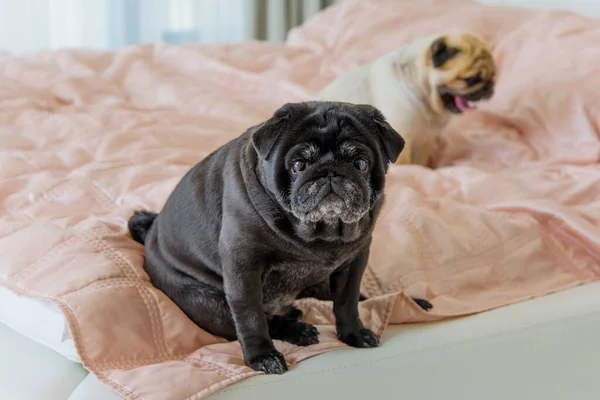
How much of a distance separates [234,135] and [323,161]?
3.91 feet

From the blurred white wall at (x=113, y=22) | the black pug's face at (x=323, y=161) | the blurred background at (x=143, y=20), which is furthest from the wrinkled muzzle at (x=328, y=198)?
the blurred white wall at (x=113, y=22)

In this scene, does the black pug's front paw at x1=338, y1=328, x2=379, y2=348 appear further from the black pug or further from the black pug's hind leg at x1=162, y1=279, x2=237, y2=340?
the black pug's hind leg at x1=162, y1=279, x2=237, y2=340

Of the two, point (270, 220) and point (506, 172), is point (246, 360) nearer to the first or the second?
point (270, 220)

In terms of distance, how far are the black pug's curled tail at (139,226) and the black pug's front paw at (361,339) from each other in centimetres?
51

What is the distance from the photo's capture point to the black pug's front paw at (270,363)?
3.50 feet

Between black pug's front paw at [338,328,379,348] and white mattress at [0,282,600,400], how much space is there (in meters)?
0.02

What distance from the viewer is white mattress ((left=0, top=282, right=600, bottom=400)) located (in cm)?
106

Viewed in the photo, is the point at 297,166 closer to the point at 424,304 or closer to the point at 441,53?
the point at 424,304

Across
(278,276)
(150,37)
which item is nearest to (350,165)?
(278,276)

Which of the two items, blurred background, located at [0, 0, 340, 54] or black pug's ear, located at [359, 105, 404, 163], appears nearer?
black pug's ear, located at [359, 105, 404, 163]

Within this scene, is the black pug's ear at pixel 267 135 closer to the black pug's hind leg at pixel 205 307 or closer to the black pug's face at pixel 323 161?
the black pug's face at pixel 323 161

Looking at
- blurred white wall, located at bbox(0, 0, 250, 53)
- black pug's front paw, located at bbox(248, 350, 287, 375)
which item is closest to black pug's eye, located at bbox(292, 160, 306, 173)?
black pug's front paw, located at bbox(248, 350, 287, 375)

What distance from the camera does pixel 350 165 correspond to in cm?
106

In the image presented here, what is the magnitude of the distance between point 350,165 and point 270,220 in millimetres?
154
